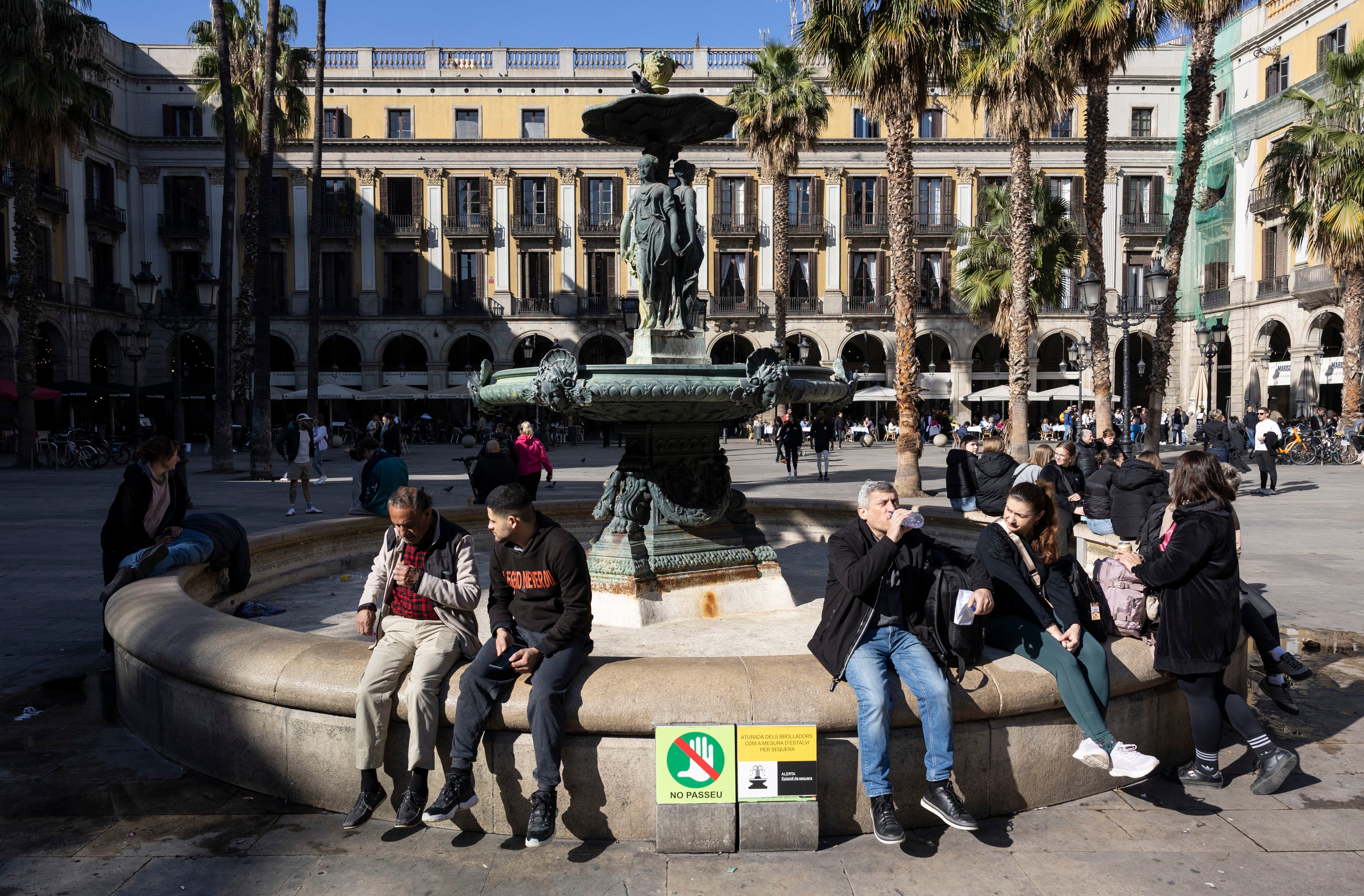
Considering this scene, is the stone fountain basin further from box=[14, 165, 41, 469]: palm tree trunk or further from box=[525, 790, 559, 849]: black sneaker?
box=[14, 165, 41, 469]: palm tree trunk

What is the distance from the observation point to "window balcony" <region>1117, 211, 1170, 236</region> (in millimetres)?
44125

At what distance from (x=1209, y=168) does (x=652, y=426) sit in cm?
4176

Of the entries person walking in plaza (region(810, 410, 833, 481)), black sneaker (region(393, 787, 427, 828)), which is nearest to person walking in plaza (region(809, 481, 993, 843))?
black sneaker (region(393, 787, 427, 828))

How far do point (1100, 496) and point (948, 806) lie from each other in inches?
229

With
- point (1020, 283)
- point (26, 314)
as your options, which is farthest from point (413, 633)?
point (26, 314)

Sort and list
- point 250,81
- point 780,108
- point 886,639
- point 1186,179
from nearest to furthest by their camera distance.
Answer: point 886,639
point 1186,179
point 250,81
point 780,108

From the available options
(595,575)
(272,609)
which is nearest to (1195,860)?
(595,575)

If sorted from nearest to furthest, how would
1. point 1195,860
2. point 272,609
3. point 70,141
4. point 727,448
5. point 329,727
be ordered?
point 1195,860, point 329,727, point 272,609, point 70,141, point 727,448

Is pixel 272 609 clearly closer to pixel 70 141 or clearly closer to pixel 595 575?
pixel 595 575

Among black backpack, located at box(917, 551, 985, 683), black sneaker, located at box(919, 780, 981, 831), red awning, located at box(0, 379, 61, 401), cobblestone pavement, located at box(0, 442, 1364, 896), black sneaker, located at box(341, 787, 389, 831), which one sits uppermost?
red awning, located at box(0, 379, 61, 401)

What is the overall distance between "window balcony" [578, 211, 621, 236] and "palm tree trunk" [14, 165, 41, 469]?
75.2 feet

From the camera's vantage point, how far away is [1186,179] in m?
17.7

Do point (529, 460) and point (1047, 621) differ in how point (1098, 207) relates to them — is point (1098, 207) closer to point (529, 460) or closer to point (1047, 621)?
point (529, 460)

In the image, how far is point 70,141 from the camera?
2470 centimetres
